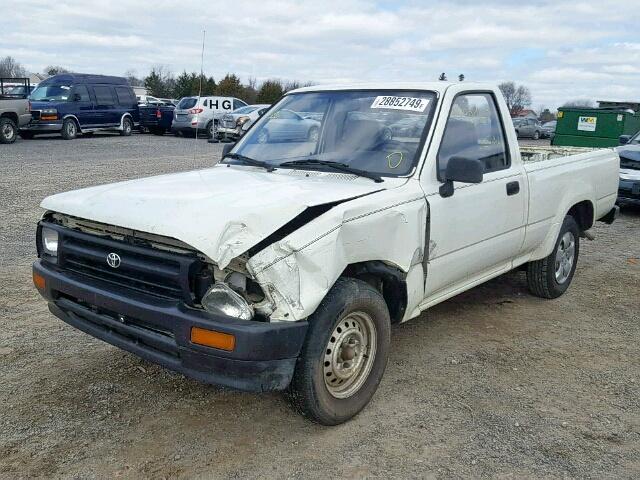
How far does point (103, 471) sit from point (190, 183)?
166cm

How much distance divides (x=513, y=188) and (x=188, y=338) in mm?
2812

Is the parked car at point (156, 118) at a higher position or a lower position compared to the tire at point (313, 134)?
higher

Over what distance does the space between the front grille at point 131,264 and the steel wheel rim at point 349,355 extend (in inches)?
32.6

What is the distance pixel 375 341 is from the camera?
3.57 meters

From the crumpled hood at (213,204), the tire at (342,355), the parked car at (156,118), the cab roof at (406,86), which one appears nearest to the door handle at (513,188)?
the cab roof at (406,86)

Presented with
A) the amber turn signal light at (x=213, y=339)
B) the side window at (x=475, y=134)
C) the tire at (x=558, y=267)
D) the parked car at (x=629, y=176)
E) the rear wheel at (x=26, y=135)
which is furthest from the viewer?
the rear wheel at (x=26, y=135)

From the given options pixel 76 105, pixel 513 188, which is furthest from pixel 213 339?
pixel 76 105

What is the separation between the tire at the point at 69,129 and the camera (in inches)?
828

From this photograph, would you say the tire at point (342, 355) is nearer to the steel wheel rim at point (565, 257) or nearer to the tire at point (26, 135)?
the steel wheel rim at point (565, 257)

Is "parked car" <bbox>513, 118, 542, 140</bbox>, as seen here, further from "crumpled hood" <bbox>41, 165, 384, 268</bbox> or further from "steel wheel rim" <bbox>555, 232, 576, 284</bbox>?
"crumpled hood" <bbox>41, 165, 384, 268</bbox>

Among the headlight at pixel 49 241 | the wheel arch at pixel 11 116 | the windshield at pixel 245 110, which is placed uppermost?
the windshield at pixel 245 110

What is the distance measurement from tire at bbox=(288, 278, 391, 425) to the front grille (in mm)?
658

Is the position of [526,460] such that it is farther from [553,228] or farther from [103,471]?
[553,228]

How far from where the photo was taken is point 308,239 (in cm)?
299
